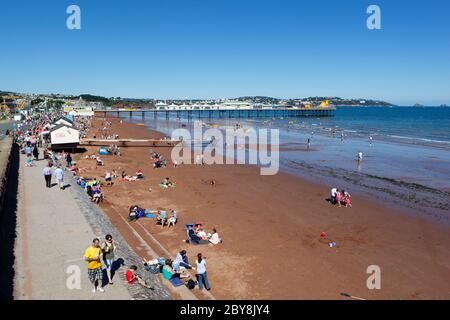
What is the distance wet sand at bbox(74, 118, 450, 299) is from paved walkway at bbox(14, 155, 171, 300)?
56.9 inches

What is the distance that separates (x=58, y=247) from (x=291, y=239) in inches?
292

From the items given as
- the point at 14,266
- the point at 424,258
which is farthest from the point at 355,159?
the point at 14,266

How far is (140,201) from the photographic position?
17094 mm

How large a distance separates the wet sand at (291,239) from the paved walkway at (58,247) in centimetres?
145

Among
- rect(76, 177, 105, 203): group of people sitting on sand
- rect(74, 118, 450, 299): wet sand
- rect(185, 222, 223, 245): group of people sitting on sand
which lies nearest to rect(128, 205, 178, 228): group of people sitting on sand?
rect(74, 118, 450, 299): wet sand

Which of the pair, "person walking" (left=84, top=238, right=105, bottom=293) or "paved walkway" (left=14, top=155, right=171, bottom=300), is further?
"person walking" (left=84, top=238, right=105, bottom=293)

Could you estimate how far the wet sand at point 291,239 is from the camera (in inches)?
376

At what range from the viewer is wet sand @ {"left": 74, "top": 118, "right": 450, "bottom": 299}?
376 inches

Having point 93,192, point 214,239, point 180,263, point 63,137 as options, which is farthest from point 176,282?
point 63,137

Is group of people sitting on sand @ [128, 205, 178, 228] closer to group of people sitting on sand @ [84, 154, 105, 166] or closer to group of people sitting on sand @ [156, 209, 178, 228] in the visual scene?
group of people sitting on sand @ [156, 209, 178, 228]

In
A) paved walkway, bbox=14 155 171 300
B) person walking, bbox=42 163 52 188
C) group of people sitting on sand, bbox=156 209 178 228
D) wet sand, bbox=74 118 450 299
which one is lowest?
wet sand, bbox=74 118 450 299

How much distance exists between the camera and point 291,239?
12.8 meters

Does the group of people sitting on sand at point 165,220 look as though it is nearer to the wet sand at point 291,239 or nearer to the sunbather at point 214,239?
the wet sand at point 291,239

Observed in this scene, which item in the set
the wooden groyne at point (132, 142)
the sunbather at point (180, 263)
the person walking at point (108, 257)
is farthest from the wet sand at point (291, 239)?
the wooden groyne at point (132, 142)
